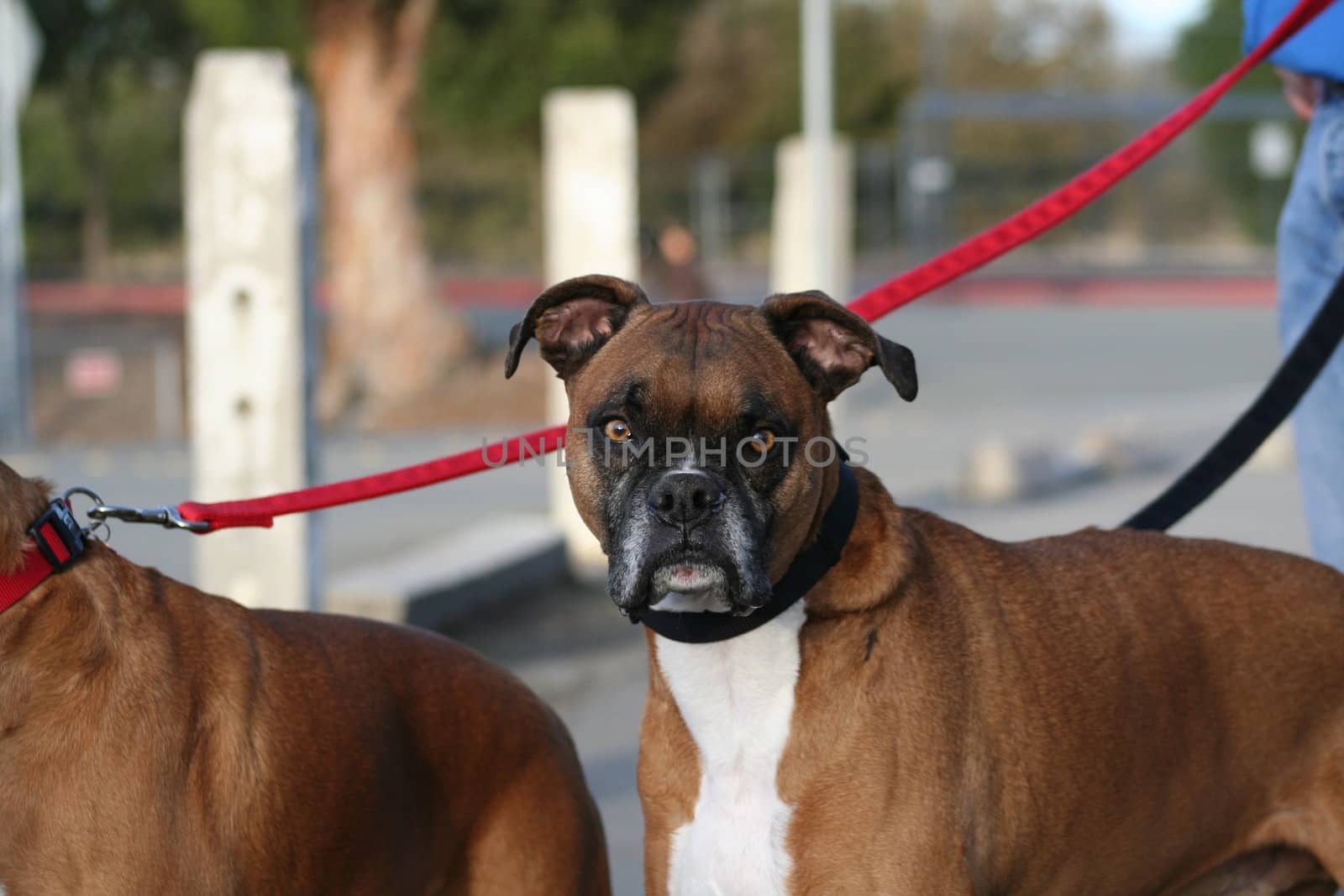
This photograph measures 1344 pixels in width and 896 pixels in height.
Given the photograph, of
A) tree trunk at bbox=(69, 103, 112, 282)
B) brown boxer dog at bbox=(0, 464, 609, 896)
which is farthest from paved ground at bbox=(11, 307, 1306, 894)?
tree trunk at bbox=(69, 103, 112, 282)

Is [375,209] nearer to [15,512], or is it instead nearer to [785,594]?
[15,512]

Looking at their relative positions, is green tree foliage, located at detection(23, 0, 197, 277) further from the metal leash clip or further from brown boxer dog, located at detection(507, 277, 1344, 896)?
brown boxer dog, located at detection(507, 277, 1344, 896)

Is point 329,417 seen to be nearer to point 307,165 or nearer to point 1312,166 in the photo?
point 307,165

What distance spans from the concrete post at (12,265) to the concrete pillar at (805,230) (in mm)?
6675

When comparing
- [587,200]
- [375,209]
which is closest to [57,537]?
[587,200]

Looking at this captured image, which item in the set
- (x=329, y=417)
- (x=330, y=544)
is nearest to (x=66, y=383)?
(x=329, y=417)

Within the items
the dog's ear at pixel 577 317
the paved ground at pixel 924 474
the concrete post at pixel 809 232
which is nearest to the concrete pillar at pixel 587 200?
the paved ground at pixel 924 474

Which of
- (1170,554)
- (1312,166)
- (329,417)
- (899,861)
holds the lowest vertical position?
(329,417)

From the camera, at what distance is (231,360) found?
6641 millimetres

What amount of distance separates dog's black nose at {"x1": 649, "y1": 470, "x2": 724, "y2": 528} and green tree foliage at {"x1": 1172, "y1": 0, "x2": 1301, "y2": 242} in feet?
142

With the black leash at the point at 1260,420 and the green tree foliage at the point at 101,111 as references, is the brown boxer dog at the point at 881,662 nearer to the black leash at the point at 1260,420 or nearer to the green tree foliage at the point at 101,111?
the black leash at the point at 1260,420

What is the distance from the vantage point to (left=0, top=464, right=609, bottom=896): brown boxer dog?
308cm

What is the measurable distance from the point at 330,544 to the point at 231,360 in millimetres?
4336

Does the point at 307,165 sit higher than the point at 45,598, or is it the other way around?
the point at 307,165
